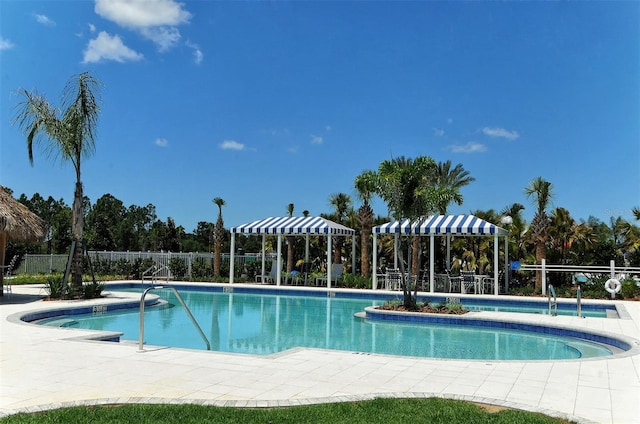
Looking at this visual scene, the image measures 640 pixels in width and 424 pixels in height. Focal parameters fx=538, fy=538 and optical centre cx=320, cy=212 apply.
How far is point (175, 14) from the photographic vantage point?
1230 cm

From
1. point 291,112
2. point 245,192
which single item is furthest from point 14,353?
point 245,192

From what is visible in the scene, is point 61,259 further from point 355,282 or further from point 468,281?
point 468,281

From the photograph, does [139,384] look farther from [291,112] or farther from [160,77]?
[291,112]

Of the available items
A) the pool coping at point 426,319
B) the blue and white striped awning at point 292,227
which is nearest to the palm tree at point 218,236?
the blue and white striped awning at point 292,227

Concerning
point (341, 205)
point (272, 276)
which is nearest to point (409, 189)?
point (272, 276)

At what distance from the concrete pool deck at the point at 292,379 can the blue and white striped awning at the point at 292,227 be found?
47.6ft

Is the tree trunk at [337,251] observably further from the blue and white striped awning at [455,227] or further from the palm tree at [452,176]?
the blue and white striped awning at [455,227]

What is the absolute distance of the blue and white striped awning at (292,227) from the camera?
2259 centimetres

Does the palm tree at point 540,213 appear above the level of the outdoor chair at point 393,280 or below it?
above

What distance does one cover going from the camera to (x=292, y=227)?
22969 mm

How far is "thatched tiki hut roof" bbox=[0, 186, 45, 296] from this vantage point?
15703 mm

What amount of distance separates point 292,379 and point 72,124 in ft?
39.7

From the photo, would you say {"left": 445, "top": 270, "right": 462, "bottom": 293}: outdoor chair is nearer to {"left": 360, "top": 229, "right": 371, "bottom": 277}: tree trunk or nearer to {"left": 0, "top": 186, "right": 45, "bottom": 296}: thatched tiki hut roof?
{"left": 360, "top": 229, "right": 371, "bottom": 277}: tree trunk

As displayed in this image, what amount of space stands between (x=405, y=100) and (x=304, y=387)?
65.4 feet
